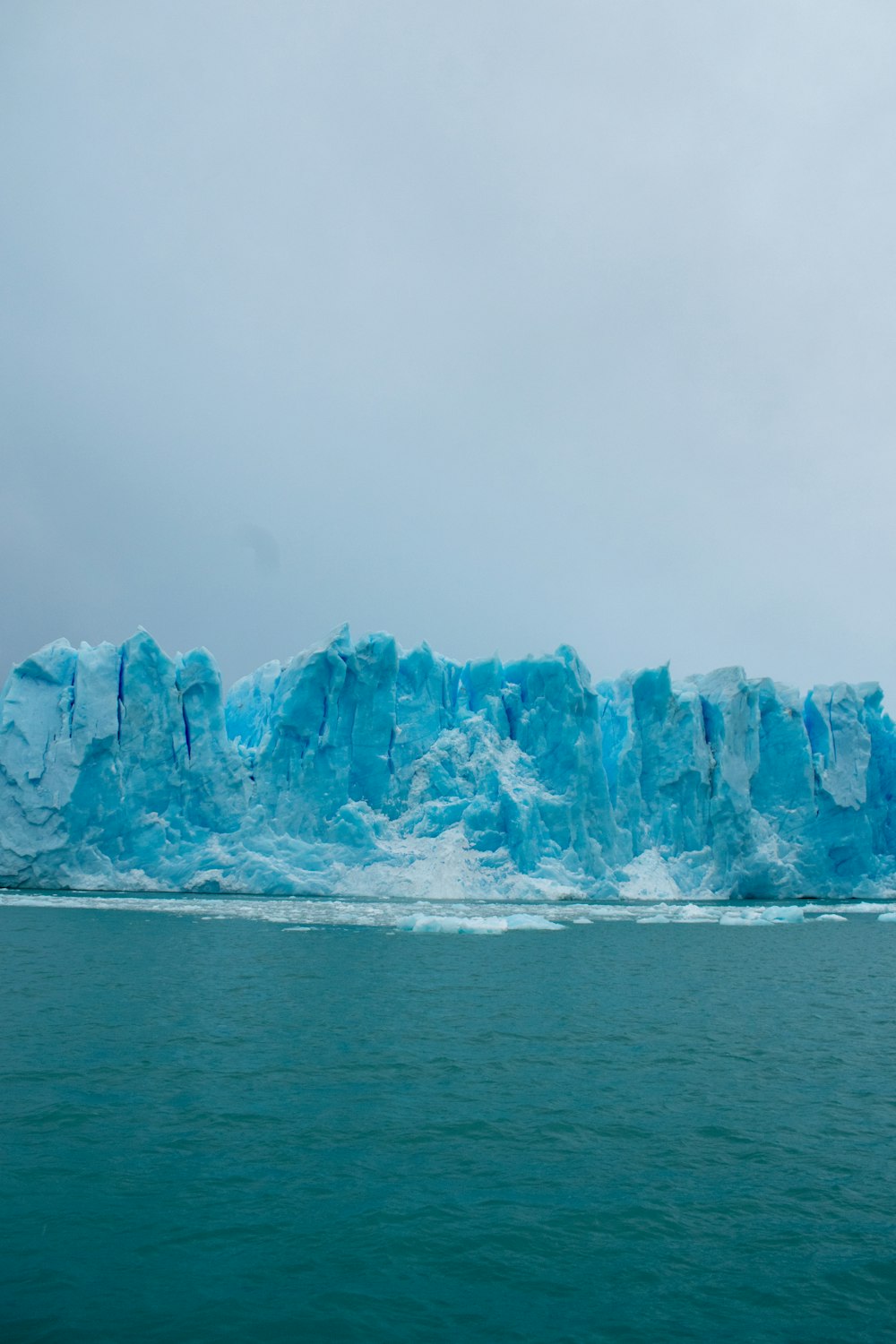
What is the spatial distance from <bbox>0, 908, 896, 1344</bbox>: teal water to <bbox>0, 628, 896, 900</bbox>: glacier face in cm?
1997

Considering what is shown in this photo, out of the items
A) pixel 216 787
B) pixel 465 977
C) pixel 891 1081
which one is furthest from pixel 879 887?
pixel 891 1081

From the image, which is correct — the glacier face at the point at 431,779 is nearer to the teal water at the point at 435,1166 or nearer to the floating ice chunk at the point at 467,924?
the floating ice chunk at the point at 467,924

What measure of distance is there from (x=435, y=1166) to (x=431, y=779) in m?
29.7

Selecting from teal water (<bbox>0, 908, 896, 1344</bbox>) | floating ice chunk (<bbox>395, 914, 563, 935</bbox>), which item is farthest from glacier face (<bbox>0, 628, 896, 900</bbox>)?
teal water (<bbox>0, 908, 896, 1344</bbox>)

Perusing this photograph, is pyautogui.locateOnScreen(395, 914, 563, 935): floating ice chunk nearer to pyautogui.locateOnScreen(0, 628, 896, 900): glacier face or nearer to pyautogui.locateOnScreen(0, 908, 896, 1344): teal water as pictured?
pyautogui.locateOnScreen(0, 908, 896, 1344): teal water

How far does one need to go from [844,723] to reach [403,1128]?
38.1 m

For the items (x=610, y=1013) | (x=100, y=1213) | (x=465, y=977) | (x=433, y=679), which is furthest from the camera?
(x=433, y=679)

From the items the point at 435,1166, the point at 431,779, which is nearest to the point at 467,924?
the point at 431,779

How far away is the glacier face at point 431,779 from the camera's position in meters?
32.0

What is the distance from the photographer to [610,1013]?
11.8m

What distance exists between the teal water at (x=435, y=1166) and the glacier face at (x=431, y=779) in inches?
786

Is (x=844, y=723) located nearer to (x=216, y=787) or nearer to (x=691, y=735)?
(x=691, y=735)

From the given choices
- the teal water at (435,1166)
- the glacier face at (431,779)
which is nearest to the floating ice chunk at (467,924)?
the teal water at (435,1166)

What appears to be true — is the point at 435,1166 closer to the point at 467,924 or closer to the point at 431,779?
the point at 467,924
